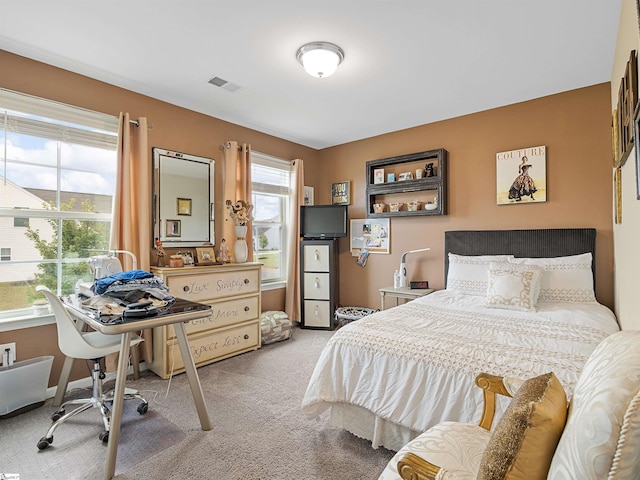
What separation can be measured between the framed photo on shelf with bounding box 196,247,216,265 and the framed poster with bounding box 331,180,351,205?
2.04m

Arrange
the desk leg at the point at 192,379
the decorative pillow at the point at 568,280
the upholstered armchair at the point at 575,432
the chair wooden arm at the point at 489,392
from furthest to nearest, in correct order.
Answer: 1. the decorative pillow at the point at 568,280
2. the desk leg at the point at 192,379
3. the chair wooden arm at the point at 489,392
4. the upholstered armchair at the point at 575,432

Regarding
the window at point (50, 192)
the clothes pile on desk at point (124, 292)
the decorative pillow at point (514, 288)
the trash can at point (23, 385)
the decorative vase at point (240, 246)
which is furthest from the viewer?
the decorative vase at point (240, 246)

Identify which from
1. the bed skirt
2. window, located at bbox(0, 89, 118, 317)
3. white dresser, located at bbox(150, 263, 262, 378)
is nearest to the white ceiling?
window, located at bbox(0, 89, 118, 317)

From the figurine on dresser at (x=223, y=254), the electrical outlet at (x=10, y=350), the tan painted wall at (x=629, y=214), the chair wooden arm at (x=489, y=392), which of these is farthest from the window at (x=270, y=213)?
the tan painted wall at (x=629, y=214)

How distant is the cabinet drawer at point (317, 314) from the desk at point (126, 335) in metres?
2.41

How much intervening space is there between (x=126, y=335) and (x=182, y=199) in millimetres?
1881

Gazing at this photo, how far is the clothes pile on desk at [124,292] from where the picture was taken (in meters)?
1.97

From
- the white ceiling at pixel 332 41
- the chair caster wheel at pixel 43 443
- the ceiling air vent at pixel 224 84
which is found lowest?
the chair caster wheel at pixel 43 443

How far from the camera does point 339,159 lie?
4.93 metres

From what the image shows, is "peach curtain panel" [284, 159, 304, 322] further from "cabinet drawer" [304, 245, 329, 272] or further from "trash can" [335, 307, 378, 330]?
"trash can" [335, 307, 378, 330]

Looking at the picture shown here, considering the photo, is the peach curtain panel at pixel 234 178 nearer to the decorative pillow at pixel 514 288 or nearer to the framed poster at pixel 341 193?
the framed poster at pixel 341 193

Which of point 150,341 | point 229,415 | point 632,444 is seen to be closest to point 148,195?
point 150,341

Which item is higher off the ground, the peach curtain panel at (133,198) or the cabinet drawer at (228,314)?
the peach curtain panel at (133,198)

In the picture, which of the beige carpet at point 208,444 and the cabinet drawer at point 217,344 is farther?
the cabinet drawer at point 217,344
